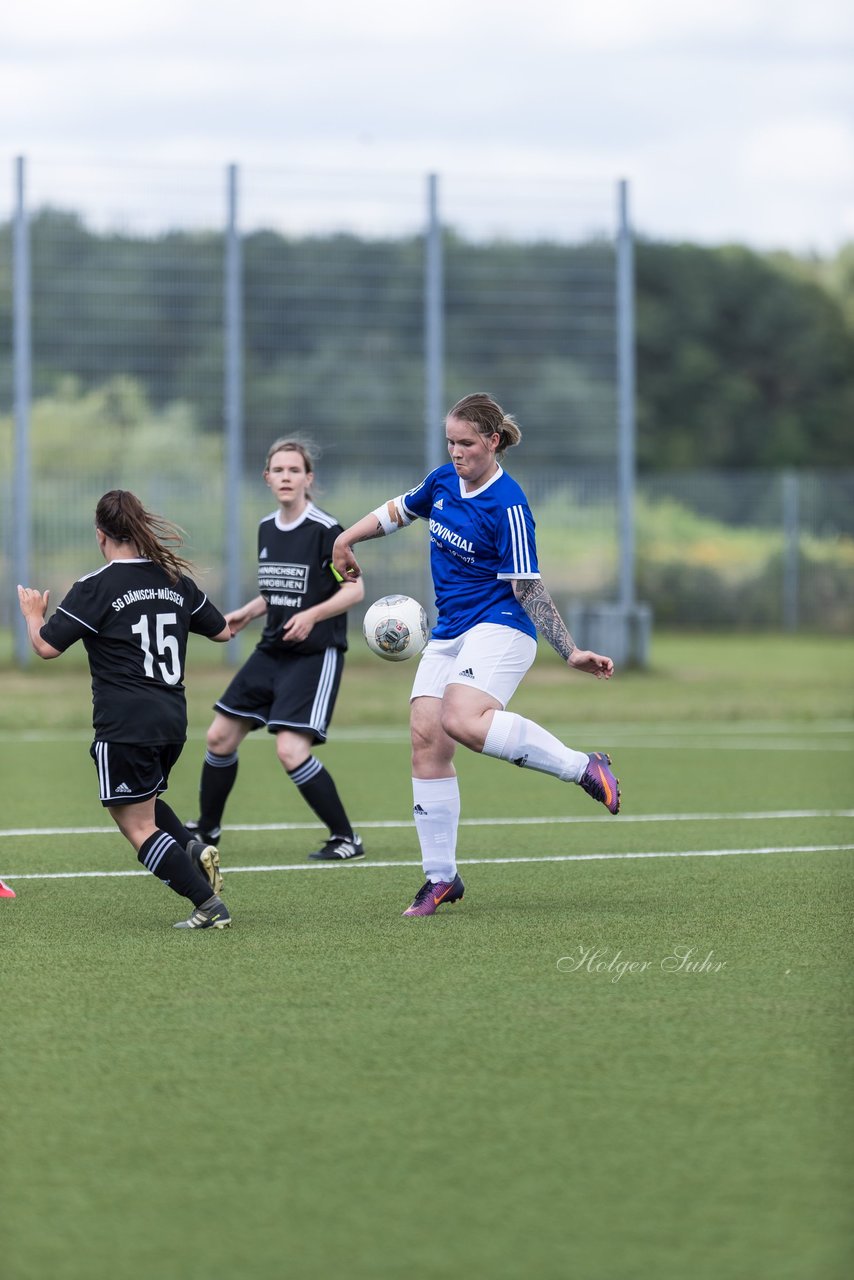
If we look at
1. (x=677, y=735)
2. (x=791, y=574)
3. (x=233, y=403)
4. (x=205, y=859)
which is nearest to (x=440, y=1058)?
(x=205, y=859)

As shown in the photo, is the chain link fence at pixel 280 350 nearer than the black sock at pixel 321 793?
No

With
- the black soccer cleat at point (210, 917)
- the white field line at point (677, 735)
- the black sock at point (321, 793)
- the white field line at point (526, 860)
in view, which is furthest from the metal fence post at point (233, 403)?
the black soccer cleat at point (210, 917)

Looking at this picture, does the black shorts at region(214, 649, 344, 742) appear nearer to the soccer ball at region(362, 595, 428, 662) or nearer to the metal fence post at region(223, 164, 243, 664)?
the soccer ball at region(362, 595, 428, 662)

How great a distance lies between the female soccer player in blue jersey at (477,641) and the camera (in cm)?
666

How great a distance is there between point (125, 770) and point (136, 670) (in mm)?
370

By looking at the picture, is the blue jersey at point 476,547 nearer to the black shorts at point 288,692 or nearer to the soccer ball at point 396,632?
the soccer ball at point 396,632

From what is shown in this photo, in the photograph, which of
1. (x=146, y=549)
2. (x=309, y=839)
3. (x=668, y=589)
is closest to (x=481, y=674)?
(x=146, y=549)

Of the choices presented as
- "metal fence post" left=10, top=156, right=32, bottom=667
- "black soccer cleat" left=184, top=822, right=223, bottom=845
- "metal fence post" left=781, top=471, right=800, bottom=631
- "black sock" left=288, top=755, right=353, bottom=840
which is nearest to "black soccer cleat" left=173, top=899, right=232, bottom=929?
"black sock" left=288, top=755, right=353, bottom=840

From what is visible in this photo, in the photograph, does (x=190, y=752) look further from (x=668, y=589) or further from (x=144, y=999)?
(x=668, y=589)

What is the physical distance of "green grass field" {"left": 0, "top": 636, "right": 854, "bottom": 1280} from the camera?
3.41 metres

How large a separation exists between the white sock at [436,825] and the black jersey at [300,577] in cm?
184

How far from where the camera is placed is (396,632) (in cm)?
732

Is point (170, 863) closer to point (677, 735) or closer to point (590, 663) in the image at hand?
point (590, 663)

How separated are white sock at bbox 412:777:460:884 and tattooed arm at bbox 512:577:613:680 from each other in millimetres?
674
